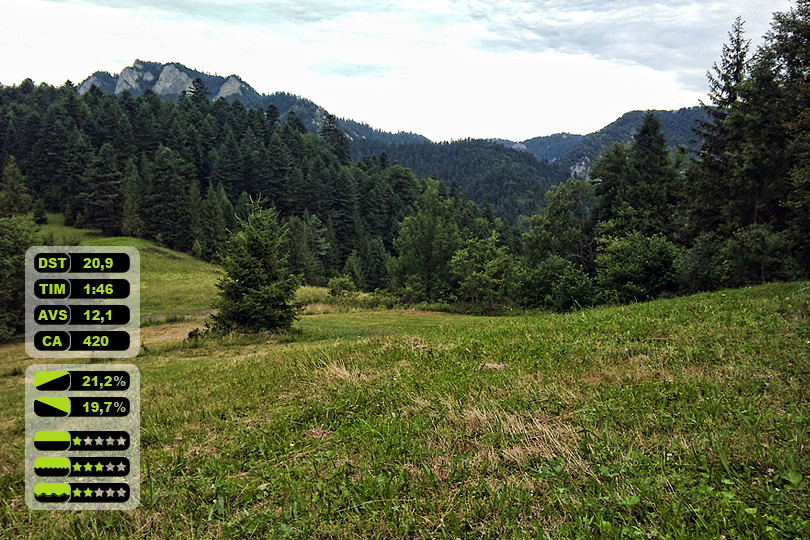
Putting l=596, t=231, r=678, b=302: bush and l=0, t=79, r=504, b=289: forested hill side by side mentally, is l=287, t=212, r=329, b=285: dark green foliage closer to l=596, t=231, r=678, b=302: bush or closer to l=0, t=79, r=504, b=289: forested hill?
l=0, t=79, r=504, b=289: forested hill

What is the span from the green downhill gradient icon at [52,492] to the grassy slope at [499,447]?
19 cm

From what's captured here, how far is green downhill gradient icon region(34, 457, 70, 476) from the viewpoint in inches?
194

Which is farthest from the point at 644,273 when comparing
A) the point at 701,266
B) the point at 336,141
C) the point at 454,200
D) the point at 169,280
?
the point at 336,141

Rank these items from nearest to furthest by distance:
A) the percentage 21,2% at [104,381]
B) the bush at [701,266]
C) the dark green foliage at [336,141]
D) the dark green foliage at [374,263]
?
the percentage 21,2% at [104,381]
the bush at [701,266]
the dark green foliage at [374,263]
the dark green foliage at [336,141]

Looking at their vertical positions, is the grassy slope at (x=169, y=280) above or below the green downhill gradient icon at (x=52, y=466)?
below

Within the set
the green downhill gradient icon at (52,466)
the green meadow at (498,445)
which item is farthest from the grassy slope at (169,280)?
the green downhill gradient icon at (52,466)

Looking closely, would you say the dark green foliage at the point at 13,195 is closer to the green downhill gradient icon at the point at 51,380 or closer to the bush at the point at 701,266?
the green downhill gradient icon at the point at 51,380

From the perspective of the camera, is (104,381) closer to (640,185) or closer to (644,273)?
(644,273)

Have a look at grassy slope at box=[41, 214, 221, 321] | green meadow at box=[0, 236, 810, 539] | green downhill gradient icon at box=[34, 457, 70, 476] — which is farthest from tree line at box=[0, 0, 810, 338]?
green downhill gradient icon at box=[34, 457, 70, 476]

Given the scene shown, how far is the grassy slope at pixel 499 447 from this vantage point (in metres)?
3.52

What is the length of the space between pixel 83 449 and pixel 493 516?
A: 442 centimetres

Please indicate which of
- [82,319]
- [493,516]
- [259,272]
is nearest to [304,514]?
[493,516]

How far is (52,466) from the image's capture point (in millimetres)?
5133

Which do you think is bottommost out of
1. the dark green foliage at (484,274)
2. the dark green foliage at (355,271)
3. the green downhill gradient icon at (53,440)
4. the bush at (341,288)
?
the dark green foliage at (355,271)
